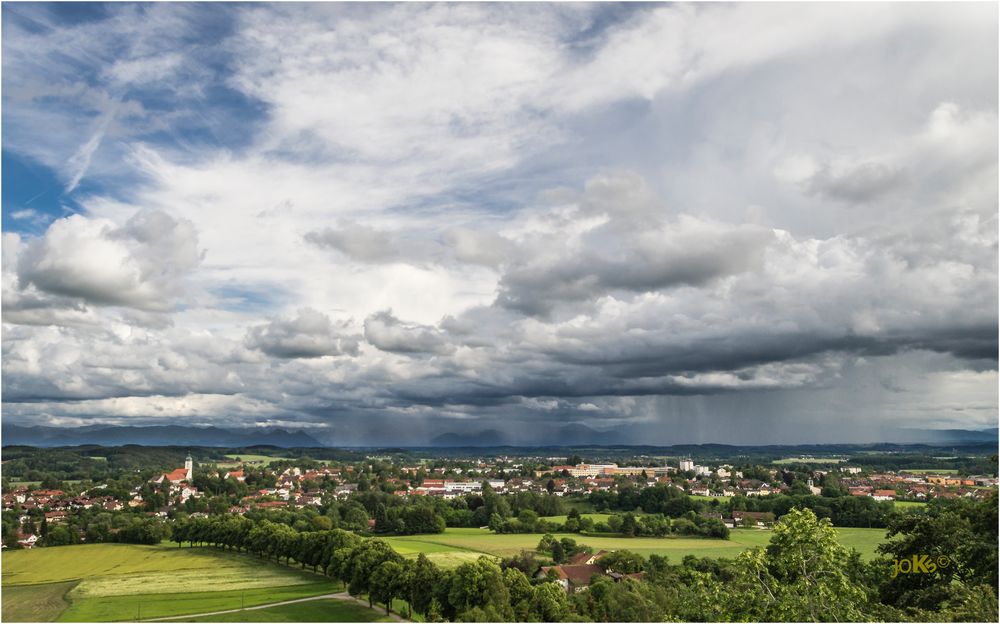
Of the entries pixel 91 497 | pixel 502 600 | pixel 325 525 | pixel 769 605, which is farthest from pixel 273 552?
pixel 91 497

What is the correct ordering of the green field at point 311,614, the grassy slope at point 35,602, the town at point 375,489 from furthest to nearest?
the town at point 375,489, the grassy slope at point 35,602, the green field at point 311,614

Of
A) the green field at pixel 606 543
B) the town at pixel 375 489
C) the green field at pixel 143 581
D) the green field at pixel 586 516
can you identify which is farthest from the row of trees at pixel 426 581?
the green field at pixel 586 516

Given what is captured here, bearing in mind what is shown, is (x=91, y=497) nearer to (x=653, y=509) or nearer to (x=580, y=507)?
(x=580, y=507)

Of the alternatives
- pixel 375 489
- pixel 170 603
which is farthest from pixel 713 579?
pixel 375 489

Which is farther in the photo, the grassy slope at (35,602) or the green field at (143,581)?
the green field at (143,581)

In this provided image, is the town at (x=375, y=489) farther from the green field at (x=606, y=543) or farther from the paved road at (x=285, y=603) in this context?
the paved road at (x=285, y=603)

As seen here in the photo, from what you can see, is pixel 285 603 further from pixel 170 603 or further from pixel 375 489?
pixel 375 489
